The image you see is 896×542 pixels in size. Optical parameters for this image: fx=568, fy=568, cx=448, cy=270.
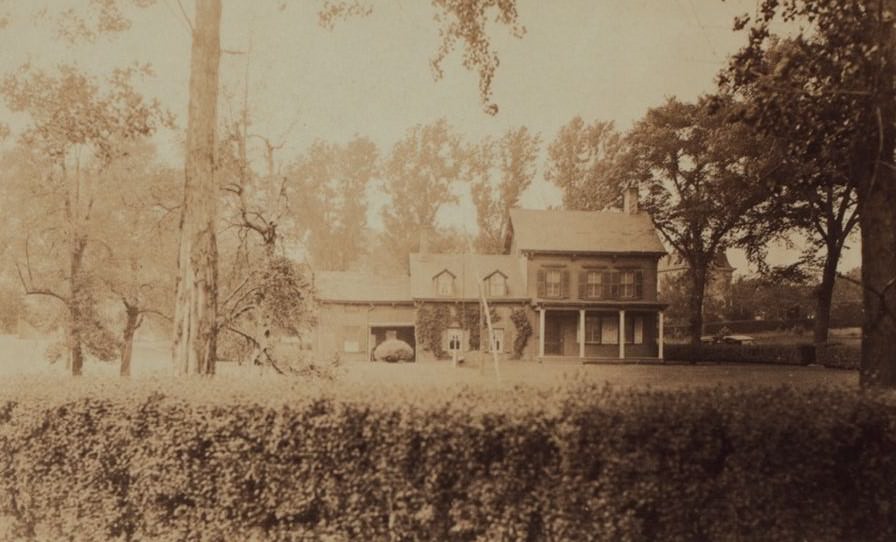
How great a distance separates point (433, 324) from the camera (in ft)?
99.9

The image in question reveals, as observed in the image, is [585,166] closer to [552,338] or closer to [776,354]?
[552,338]

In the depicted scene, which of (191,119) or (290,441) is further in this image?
(191,119)

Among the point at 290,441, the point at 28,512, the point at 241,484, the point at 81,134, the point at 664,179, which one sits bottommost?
the point at 28,512

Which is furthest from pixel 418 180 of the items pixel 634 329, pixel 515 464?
pixel 515 464

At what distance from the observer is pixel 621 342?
2973 centimetres

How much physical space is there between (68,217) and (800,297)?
39.2 metres

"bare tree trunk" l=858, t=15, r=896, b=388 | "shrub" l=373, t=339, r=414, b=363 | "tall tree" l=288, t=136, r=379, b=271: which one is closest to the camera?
"bare tree trunk" l=858, t=15, r=896, b=388

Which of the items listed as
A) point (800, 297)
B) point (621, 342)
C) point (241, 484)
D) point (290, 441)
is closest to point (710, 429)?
point (290, 441)

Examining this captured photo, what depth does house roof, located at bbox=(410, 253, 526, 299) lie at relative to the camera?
101ft

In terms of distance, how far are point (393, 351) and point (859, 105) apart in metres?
25.1

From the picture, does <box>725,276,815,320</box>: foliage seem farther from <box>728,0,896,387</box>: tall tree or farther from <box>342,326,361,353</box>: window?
<box>728,0,896,387</box>: tall tree

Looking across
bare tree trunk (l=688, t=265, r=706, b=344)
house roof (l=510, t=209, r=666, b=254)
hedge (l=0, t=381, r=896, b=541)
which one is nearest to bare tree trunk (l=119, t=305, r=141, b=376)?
hedge (l=0, t=381, r=896, b=541)

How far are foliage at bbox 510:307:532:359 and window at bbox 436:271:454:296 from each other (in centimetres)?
361

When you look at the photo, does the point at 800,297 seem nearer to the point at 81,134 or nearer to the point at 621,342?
the point at 621,342
